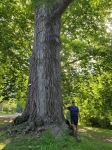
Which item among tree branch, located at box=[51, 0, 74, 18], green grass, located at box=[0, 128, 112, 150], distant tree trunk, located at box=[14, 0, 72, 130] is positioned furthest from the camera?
distant tree trunk, located at box=[14, 0, 72, 130]

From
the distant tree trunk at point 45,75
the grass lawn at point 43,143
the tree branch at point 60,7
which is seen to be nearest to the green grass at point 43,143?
the grass lawn at point 43,143

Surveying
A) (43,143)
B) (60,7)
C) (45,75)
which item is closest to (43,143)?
(43,143)

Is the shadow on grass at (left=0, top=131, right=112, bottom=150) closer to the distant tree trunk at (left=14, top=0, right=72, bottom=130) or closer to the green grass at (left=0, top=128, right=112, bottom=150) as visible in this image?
the green grass at (left=0, top=128, right=112, bottom=150)

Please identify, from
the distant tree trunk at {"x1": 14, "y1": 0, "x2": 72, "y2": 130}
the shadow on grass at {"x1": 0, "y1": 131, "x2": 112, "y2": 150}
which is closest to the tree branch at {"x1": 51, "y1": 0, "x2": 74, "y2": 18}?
the distant tree trunk at {"x1": 14, "y1": 0, "x2": 72, "y2": 130}

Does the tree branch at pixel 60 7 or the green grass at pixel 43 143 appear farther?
the tree branch at pixel 60 7

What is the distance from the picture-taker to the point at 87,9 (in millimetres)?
25688

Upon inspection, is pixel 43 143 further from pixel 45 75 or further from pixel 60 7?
pixel 60 7

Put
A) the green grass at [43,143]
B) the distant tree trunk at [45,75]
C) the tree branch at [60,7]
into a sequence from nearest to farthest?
the green grass at [43,143], the tree branch at [60,7], the distant tree trunk at [45,75]

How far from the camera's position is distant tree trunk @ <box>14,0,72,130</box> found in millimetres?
13312

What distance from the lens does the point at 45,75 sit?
1377 centimetres

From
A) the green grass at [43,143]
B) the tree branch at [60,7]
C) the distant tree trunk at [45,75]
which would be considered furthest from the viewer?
the distant tree trunk at [45,75]

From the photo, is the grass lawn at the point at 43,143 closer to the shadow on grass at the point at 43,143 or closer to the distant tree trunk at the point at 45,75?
the shadow on grass at the point at 43,143

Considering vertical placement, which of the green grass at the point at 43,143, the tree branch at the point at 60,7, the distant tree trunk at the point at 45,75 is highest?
the tree branch at the point at 60,7

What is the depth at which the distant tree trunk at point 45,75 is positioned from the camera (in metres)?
13.3
